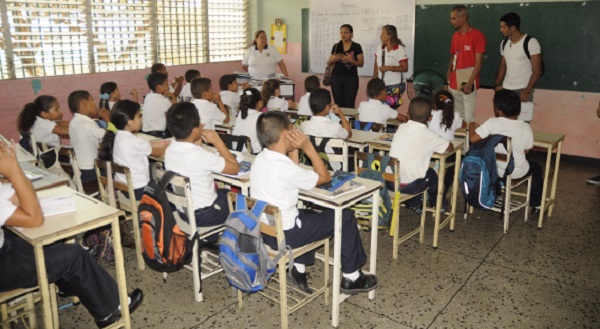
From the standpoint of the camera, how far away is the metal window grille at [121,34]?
6.80m

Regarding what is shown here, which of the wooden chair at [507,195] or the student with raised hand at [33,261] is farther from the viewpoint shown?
the wooden chair at [507,195]

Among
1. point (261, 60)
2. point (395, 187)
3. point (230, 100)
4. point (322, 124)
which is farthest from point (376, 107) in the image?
point (261, 60)

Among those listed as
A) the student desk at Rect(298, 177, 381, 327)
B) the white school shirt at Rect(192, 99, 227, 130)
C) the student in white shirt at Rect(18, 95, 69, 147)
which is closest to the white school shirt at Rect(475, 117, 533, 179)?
the student desk at Rect(298, 177, 381, 327)

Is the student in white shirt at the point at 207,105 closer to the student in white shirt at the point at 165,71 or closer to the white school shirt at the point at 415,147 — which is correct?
the student in white shirt at the point at 165,71

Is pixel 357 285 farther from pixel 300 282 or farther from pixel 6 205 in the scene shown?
pixel 6 205

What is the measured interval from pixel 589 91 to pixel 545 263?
10.8ft

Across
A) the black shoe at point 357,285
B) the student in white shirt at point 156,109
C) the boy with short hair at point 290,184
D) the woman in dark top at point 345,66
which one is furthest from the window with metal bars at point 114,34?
the black shoe at point 357,285

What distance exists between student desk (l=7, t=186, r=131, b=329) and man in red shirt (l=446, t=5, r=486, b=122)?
453 cm

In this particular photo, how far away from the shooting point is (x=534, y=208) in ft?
14.5

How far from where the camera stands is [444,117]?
411 centimetres

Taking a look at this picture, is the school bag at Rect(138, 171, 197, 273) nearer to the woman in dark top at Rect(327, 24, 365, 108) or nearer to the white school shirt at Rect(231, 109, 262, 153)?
the white school shirt at Rect(231, 109, 262, 153)

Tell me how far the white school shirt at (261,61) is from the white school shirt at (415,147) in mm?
4235

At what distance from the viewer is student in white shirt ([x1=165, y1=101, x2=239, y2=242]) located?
9.52ft

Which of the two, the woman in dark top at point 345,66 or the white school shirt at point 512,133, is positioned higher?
the woman in dark top at point 345,66
